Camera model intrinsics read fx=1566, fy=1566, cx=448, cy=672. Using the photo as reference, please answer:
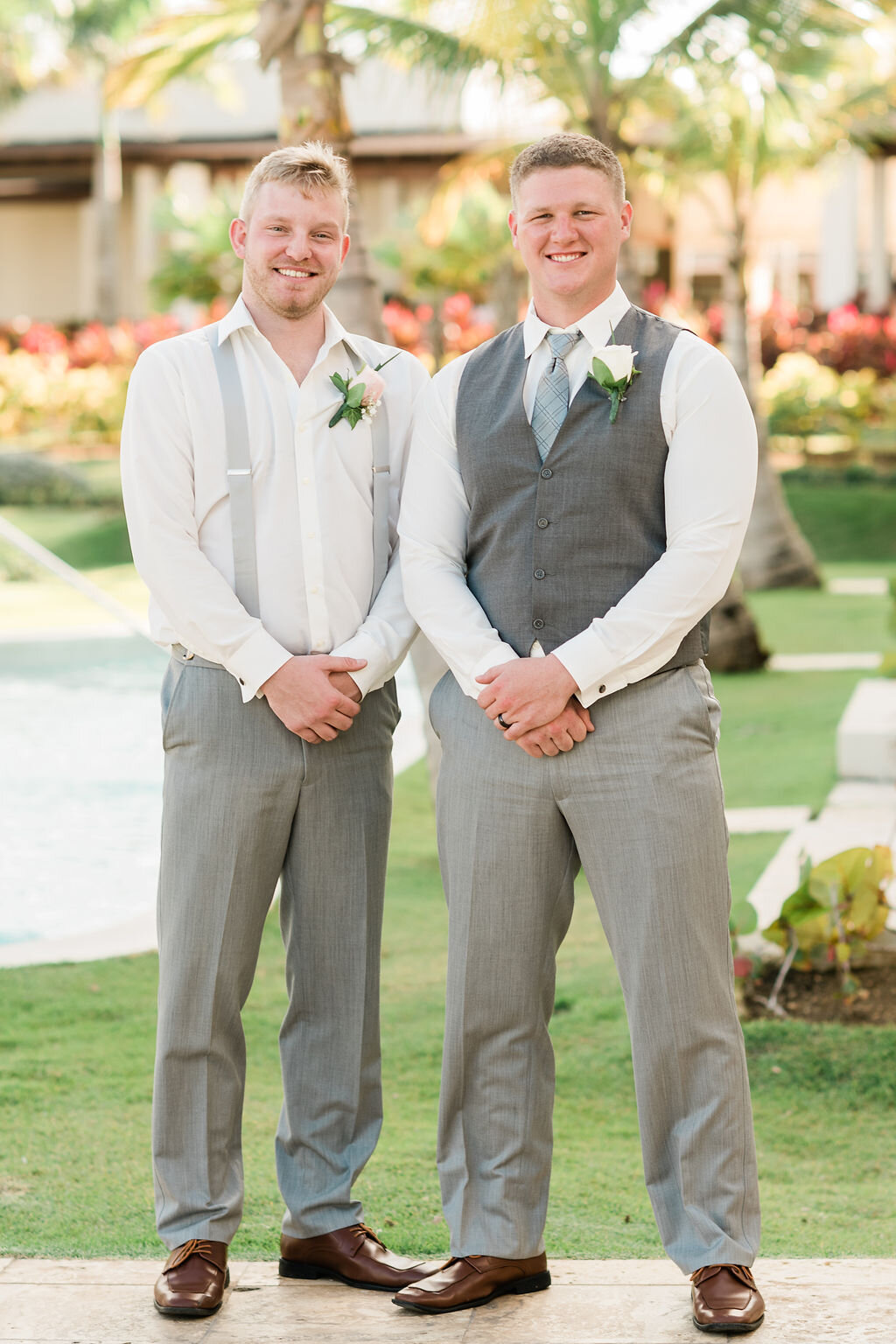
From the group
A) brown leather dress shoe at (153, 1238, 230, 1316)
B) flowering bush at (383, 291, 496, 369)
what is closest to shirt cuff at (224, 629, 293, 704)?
brown leather dress shoe at (153, 1238, 230, 1316)

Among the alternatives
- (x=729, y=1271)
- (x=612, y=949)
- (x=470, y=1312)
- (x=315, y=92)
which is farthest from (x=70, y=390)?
(x=729, y=1271)

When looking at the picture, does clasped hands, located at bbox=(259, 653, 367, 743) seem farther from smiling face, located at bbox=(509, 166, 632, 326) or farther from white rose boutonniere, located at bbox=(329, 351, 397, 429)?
smiling face, located at bbox=(509, 166, 632, 326)

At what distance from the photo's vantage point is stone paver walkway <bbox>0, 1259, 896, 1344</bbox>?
8.75 ft

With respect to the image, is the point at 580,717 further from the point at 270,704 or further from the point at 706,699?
the point at 270,704

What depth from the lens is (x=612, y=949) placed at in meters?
2.83

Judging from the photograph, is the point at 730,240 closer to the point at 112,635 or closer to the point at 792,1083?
the point at 112,635

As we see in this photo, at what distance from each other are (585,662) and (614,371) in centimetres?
50

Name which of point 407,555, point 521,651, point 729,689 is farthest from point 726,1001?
point 729,689

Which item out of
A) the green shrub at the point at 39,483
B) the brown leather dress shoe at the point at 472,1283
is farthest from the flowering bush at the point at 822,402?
the brown leather dress shoe at the point at 472,1283

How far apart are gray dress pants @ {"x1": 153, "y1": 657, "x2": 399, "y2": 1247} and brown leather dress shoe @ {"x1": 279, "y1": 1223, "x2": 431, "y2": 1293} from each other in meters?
0.03

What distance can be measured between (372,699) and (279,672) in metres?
0.25

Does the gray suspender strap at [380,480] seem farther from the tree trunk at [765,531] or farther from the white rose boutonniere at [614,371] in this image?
Result: the tree trunk at [765,531]

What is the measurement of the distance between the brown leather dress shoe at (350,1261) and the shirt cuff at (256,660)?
3.52 feet

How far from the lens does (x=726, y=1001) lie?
2.80 m
